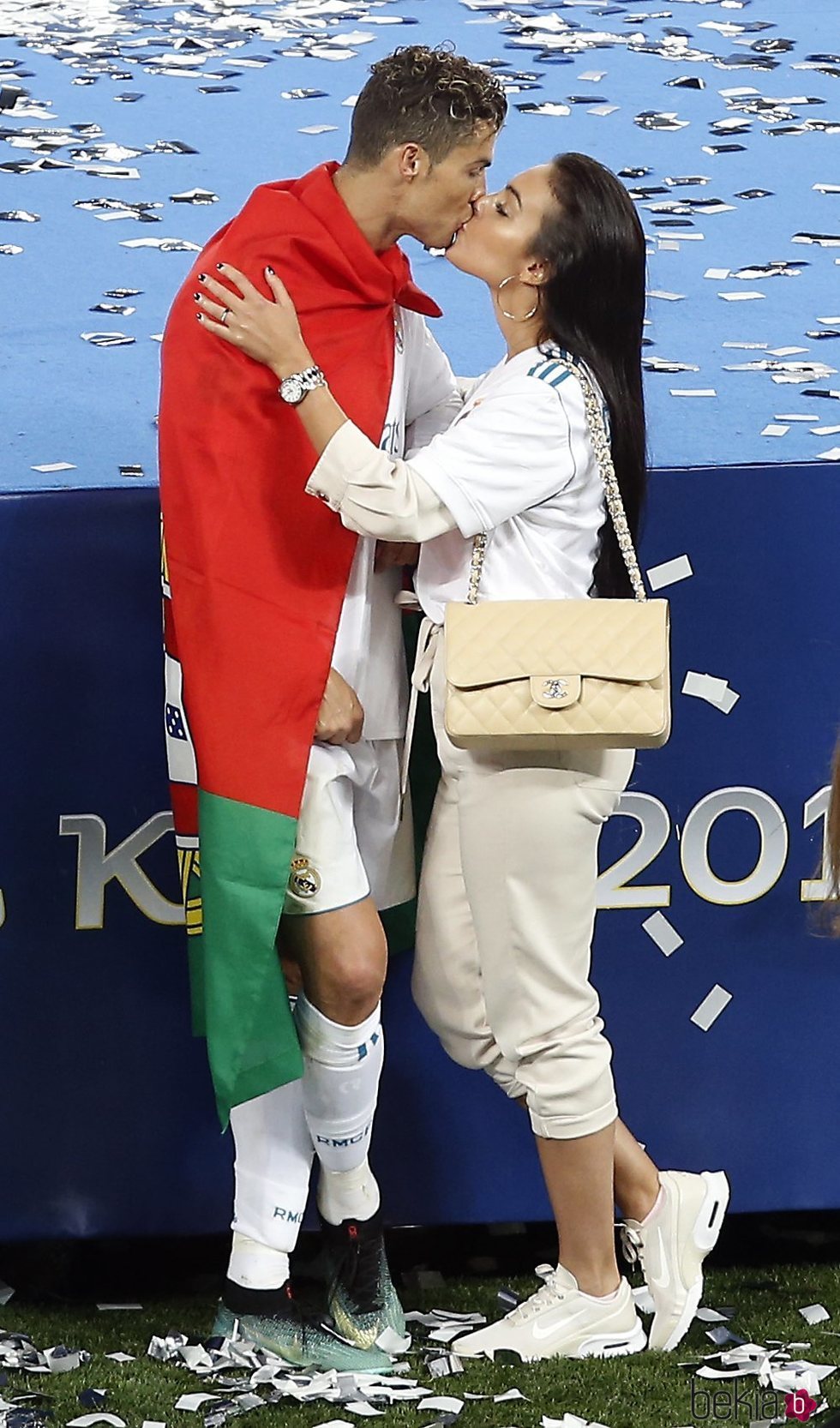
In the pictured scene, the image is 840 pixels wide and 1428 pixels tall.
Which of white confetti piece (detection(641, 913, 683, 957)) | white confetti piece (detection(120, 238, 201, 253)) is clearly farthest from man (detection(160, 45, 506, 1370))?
white confetti piece (detection(120, 238, 201, 253))

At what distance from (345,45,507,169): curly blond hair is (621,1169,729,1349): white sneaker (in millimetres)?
1351

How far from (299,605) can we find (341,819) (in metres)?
0.26

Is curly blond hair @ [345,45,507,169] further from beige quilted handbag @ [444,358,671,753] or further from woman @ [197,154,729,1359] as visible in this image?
beige quilted handbag @ [444,358,671,753]

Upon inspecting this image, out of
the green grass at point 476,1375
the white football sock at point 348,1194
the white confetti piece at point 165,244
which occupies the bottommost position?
the green grass at point 476,1375

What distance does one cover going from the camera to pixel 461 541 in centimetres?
234

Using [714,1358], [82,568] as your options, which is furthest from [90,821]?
[714,1358]

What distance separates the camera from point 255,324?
2.21 meters

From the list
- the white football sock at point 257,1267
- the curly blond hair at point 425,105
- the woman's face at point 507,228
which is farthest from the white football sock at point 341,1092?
the curly blond hair at point 425,105

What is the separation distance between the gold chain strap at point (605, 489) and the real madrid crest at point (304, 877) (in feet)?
1.21

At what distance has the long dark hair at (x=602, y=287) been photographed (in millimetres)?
2273

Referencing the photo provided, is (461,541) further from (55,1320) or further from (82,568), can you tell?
(55,1320)

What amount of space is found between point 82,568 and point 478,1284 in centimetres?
115

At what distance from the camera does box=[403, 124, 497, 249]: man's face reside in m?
2.33

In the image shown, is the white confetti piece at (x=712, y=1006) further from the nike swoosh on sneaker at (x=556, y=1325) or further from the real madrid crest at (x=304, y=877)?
the real madrid crest at (x=304, y=877)
